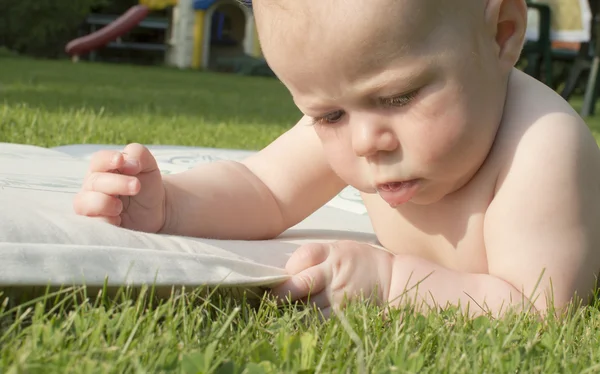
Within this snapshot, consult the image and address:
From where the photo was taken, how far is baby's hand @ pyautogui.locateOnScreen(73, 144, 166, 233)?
1735 mm

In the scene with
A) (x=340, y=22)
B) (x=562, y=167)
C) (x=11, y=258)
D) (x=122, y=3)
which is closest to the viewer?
(x=11, y=258)

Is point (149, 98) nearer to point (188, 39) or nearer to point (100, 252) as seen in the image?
point (100, 252)

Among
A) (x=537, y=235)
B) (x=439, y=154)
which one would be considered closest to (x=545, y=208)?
(x=537, y=235)

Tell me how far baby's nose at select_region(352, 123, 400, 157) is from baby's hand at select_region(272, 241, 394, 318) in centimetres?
19

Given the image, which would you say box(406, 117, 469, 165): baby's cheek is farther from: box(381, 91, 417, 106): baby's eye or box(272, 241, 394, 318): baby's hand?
box(272, 241, 394, 318): baby's hand

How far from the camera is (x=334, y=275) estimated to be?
5.23ft

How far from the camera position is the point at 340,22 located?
148 cm

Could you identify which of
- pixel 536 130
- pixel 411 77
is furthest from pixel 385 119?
Answer: pixel 536 130

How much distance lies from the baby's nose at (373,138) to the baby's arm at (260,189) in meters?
0.52

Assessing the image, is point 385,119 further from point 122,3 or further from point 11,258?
point 122,3

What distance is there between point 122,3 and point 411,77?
69.4 feet

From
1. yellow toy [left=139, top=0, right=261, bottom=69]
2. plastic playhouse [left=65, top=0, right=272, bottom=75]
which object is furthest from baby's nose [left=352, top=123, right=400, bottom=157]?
yellow toy [left=139, top=0, right=261, bottom=69]

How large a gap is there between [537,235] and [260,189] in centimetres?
75

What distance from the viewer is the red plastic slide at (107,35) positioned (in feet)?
55.6
